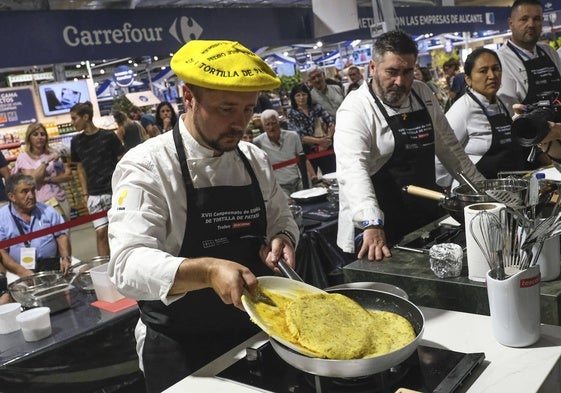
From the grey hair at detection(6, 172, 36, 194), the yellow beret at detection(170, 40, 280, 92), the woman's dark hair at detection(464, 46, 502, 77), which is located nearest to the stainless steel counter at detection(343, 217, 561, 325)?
the yellow beret at detection(170, 40, 280, 92)

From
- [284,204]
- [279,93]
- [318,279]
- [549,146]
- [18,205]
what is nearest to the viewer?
[284,204]

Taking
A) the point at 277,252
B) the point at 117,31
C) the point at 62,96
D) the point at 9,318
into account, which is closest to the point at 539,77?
the point at 277,252

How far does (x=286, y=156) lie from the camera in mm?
5012

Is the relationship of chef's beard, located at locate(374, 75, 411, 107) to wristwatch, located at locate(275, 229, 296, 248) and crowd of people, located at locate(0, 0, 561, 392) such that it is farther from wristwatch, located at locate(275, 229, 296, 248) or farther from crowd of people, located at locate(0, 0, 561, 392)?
wristwatch, located at locate(275, 229, 296, 248)

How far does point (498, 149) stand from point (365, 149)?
3.80 ft

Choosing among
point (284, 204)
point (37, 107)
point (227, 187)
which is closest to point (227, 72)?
point (227, 187)

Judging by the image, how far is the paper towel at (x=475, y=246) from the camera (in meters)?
1.37

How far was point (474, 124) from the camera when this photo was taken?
300 cm

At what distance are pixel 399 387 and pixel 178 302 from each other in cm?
73

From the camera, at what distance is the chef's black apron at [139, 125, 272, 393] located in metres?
1.52

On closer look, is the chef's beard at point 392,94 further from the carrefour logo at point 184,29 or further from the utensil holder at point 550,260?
the carrefour logo at point 184,29

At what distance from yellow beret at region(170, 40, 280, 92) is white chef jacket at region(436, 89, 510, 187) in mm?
1920

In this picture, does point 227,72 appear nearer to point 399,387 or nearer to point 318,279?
point 399,387

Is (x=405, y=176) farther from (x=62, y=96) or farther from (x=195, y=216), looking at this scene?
(x=62, y=96)
